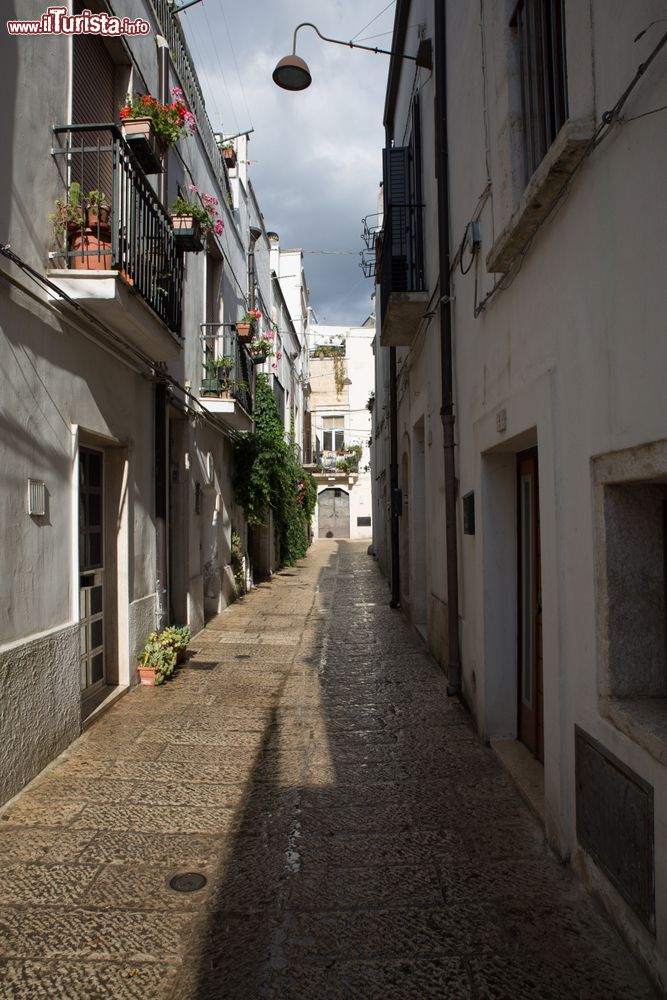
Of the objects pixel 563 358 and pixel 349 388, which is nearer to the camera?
pixel 563 358

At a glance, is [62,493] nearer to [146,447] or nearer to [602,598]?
[146,447]

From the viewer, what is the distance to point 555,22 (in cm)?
362

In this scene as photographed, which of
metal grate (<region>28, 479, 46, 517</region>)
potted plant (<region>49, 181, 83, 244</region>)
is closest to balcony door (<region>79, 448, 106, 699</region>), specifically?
metal grate (<region>28, 479, 46, 517</region>)

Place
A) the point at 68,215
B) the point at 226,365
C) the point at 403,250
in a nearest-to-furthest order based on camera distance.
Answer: the point at 68,215, the point at 403,250, the point at 226,365

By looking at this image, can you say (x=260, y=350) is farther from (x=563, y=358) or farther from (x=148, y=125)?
(x=563, y=358)

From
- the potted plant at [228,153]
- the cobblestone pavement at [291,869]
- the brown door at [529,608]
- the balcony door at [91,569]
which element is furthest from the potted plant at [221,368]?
the brown door at [529,608]

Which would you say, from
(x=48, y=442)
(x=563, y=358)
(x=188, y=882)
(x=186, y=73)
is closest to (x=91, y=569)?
(x=48, y=442)

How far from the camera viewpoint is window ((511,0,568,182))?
3.60m

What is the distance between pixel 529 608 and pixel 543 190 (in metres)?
2.55

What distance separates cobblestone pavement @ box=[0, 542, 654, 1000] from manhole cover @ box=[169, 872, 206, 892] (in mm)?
39

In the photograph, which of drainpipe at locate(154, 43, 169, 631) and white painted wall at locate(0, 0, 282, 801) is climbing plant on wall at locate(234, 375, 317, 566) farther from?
white painted wall at locate(0, 0, 282, 801)

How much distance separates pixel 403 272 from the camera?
8.30 metres

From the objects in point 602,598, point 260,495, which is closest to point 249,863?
point 602,598

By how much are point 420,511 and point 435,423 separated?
2.42m
